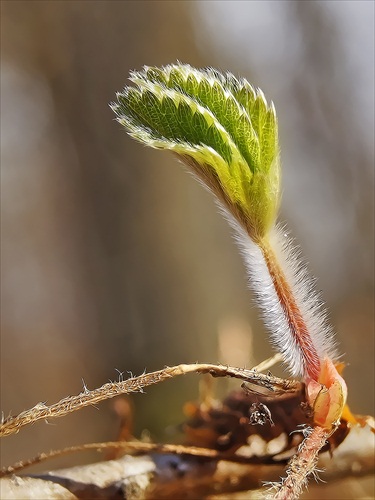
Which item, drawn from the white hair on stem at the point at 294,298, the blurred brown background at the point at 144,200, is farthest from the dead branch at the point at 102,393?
the blurred brown background at the point at 144,200

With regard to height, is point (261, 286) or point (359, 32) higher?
point (359, 32)

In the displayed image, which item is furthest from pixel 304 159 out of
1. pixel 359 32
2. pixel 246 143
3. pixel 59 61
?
pixel 246 143

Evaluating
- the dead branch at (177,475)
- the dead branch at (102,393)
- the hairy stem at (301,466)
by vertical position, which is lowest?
the dead branch at (177,475)

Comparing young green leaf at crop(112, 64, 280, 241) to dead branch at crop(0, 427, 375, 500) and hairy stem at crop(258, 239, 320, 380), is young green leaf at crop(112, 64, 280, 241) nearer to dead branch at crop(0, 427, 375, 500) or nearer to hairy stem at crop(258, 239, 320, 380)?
hairy stem at crop(258, 239, 320, 380)

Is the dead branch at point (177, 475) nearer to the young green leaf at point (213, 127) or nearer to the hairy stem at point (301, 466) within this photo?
the hairy stem at point (301, 466)

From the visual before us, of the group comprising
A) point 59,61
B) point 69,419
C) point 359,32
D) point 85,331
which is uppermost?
point 59,61

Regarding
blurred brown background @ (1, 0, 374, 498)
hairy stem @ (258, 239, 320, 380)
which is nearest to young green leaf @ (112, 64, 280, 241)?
hairy stem @ (258, 239, 320, 380)

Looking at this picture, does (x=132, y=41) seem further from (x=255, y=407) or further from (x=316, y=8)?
(x=255, y=407)

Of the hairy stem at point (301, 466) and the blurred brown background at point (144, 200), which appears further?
the blurred brown background at point (144, 200)
